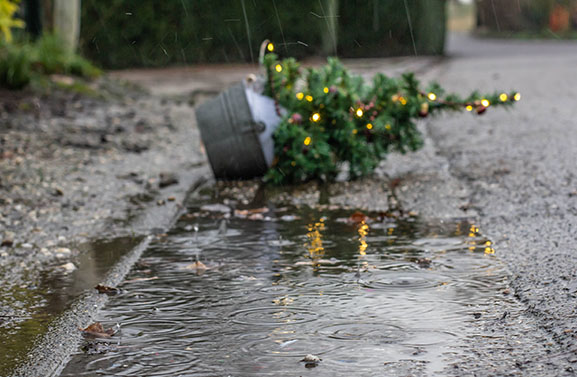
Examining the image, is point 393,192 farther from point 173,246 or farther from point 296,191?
point 173,246

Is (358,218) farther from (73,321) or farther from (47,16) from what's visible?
(47,16)

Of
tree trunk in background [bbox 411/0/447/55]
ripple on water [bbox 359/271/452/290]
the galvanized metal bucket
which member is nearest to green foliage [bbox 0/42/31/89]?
the galvanized metal bucket

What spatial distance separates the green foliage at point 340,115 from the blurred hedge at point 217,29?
1140cm

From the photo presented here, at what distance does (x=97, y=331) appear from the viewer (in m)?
3.18

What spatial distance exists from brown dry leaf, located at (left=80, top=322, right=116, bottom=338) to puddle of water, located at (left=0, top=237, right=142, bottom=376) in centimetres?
18

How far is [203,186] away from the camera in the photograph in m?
6.22

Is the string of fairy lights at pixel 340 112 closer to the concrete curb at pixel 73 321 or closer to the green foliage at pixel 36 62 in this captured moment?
the concrete curb at pixel 73 321

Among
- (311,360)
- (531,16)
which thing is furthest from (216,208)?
(531,16)

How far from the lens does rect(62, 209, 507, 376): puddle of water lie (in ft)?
9.43

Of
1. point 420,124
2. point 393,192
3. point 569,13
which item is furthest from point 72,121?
point 569,13

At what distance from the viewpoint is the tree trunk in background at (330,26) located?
64.3ft

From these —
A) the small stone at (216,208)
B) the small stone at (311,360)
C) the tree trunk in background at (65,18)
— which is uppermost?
the tree trunk in background at (65,18)

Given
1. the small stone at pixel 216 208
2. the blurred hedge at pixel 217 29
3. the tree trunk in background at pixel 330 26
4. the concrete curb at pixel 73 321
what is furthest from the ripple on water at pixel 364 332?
the tree trunk in background at pixel 330 26

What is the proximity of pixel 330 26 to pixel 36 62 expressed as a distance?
9.69 meters
